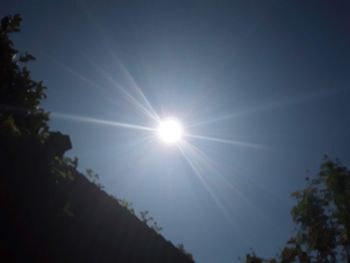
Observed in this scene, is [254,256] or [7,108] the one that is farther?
[254,256]

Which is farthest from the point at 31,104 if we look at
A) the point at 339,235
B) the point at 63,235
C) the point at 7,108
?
the point at 339,235

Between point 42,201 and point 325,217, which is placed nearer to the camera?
point 42,201

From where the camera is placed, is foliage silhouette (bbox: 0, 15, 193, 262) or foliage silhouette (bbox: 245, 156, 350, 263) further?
foliage silhouette (bbox: 245, 156, 350, 263)

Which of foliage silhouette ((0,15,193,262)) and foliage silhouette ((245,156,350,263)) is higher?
foliage silhouette ((245,156,350,263))

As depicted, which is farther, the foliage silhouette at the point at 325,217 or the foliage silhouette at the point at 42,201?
the foliage silhouette at the point at 325,217

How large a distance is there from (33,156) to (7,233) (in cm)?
131

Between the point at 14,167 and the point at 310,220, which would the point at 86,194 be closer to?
the point at 14,167

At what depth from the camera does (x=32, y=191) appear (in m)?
4.82

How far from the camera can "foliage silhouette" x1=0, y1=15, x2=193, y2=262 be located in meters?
4.38

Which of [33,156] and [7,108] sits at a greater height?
[7,108]

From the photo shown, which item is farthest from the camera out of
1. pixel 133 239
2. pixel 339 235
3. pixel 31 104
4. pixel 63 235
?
pixel 339 235

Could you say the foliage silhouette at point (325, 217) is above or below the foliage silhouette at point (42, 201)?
above

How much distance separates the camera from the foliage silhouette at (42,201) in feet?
14.4

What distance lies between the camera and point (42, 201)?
493 centimetres
